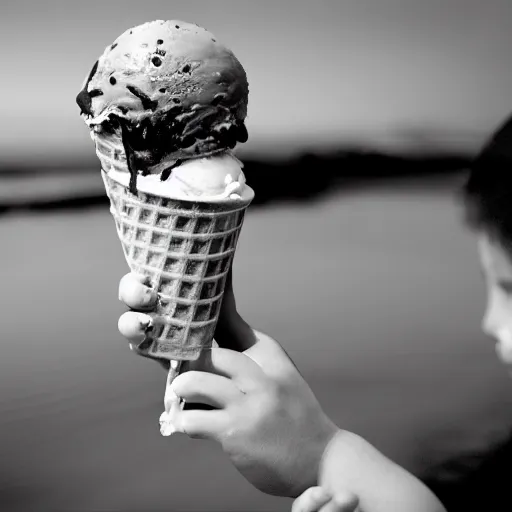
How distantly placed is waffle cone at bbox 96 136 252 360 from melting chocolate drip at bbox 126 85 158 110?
0.07m

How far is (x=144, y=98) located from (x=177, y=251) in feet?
0.68

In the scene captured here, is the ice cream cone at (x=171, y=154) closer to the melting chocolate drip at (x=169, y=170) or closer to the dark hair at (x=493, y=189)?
the melting chocolate drip at (x=169, y=170)

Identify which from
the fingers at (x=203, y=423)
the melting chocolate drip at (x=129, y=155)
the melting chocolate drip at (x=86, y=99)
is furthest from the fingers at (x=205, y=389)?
the melting chocolate drip at (x=86, y=99)

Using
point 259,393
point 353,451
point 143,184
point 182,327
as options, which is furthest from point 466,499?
point 143,184

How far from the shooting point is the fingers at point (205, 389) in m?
1.03

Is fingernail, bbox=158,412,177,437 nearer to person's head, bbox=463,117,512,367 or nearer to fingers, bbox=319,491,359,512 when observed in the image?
fingers, bbox=319,491,359,512

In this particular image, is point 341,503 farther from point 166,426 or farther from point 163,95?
point 163,95

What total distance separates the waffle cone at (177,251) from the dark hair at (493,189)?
0.31 m

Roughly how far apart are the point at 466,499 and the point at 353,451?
3.16ft

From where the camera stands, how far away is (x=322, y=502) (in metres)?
0.98

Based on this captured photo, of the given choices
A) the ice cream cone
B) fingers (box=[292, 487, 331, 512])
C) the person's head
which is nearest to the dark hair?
the person's head

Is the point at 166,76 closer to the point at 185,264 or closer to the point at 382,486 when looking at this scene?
the point at 185,264

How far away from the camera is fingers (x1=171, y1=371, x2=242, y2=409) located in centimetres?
103

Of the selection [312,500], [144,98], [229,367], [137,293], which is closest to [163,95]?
[144,98]
